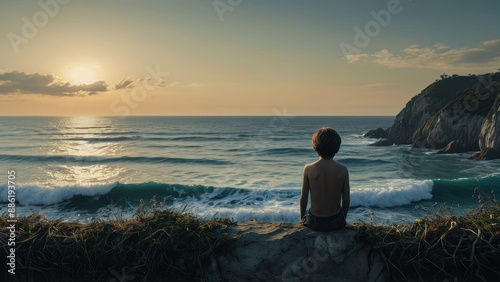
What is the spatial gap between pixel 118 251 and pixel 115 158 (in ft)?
111

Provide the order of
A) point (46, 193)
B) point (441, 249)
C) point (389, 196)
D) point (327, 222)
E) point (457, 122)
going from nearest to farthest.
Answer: point (441, 249) < point (327, 222) < point (389, 196) < point (46, 193) < point (457, 122)

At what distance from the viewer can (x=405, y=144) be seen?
5009cm

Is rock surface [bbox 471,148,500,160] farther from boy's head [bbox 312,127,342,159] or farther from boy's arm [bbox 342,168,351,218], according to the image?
boy's head [bbox 312,127,342,159]

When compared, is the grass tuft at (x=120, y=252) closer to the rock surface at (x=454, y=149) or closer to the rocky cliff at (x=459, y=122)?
the rocky cliff at (x=459, y=122)

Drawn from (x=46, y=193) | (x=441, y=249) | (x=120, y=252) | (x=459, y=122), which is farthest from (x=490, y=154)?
(x=120, y=252)

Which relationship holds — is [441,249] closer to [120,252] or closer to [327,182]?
[327,182]

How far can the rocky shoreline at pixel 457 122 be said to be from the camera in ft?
103

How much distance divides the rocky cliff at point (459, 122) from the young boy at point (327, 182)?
33.6 meters

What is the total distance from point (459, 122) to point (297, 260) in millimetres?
42353

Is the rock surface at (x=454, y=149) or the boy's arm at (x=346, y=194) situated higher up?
the boy's arm at (x=346, y=194)

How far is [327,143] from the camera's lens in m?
3.83

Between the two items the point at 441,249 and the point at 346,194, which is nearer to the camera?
the point at 441,249

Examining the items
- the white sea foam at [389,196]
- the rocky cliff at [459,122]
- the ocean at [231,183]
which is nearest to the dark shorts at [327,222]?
the ocean at [231,183]

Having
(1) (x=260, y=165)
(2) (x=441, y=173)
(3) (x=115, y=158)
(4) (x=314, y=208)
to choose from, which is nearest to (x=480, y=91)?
(2) (x=441, y=173)
